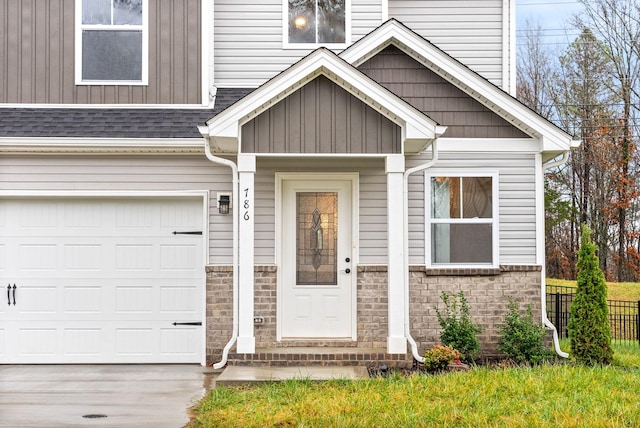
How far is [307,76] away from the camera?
7.75 metres

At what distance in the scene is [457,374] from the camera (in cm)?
732

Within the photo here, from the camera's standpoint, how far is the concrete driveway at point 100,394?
20.0 feet

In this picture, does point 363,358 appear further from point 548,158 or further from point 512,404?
point 548,158

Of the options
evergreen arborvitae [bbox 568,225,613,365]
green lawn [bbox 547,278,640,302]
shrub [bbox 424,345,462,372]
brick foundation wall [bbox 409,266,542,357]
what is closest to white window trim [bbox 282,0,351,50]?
brick foundation wall [bbox 409,266,542,357]

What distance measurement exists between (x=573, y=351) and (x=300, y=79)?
4690 millimetres

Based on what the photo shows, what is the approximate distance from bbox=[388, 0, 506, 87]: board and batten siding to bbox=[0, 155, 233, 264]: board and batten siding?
13.0 feet

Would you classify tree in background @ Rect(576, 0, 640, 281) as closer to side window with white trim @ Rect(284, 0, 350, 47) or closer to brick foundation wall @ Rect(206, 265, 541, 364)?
brick foundation wall @ Rect(206, 265, 541, 364)

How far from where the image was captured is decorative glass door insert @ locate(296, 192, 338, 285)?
8969mm

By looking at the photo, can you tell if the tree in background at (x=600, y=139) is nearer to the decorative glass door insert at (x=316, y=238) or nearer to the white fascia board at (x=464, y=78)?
the white fascia board at (x=464, y=78)

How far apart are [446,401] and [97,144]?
17.5ft

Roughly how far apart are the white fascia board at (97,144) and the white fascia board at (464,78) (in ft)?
7.84

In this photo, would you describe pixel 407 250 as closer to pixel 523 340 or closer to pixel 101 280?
pixel 523 340

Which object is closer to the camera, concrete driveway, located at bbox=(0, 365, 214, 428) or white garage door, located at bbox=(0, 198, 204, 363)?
concrete driveway, located at bbox=(0, 365, 214, 428)

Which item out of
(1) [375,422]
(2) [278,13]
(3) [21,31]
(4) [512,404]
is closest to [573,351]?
(4) [512,404]
